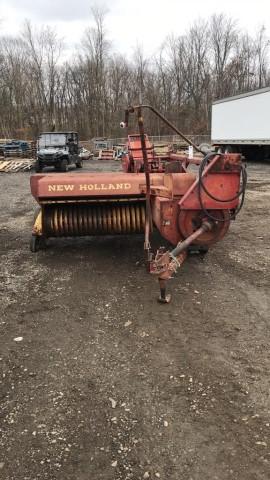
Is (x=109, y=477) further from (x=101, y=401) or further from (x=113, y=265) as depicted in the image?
(x=113, y=265)

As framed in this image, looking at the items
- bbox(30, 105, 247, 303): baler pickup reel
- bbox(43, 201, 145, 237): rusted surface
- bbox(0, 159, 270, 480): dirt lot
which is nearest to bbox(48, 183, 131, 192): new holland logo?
bbox(30, 105, 247, 303): baler pickup reel

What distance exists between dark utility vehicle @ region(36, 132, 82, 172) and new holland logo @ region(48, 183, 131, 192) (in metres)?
14.9

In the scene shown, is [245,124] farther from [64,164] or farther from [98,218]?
[98,218]

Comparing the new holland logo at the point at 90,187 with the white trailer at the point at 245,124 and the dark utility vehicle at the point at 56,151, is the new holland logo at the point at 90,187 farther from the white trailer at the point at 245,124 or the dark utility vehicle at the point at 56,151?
the white trailer at the point at 245,124

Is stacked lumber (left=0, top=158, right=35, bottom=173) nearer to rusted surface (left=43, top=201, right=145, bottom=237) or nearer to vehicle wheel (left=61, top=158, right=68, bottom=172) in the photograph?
vehicle wheel (left=61, top=158, right=68, bottom=172)

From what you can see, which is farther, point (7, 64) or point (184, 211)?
point (7, 64)

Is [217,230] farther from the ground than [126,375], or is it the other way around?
[217,230]

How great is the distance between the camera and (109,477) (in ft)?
7.86

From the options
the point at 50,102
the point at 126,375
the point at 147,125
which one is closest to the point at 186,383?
the point at 126,375

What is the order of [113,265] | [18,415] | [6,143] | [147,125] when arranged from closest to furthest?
[18,415] < [113,265] < [6,143] < [147,125]

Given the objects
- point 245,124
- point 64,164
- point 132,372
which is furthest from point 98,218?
point 245,124

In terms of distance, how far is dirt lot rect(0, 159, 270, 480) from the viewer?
2529 mm

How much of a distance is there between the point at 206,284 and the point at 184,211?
0.93 m

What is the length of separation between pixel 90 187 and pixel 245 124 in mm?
19847
